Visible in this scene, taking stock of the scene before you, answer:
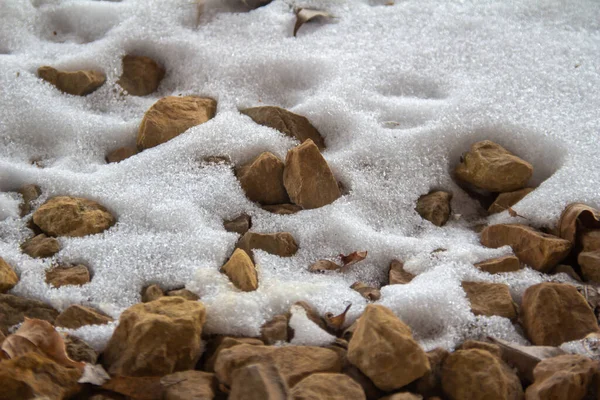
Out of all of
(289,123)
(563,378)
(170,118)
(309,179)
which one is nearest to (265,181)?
(309,179)

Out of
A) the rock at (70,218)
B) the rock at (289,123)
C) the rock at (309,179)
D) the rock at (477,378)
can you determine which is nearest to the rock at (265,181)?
the rock at (309,179)

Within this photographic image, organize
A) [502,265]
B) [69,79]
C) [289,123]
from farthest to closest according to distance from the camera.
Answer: [69,79] < [289,123] < [502,265]

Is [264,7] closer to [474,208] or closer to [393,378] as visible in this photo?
[474,208]

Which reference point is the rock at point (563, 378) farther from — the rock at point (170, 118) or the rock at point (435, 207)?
the rock at point (170, 118)

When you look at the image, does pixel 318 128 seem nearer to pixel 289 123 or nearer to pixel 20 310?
pixel 289 123

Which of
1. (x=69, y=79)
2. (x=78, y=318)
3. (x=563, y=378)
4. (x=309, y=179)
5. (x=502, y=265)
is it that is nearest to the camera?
(x=563, y=378)

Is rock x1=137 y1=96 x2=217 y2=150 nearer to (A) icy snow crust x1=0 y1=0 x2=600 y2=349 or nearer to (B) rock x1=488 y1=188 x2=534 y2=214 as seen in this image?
(A) icy snow crust x1=0 y1=0 x2=600 y2=349

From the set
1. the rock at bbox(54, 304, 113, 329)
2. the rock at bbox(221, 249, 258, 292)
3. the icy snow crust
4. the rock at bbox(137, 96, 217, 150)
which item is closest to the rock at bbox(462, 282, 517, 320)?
the icy snow crust
